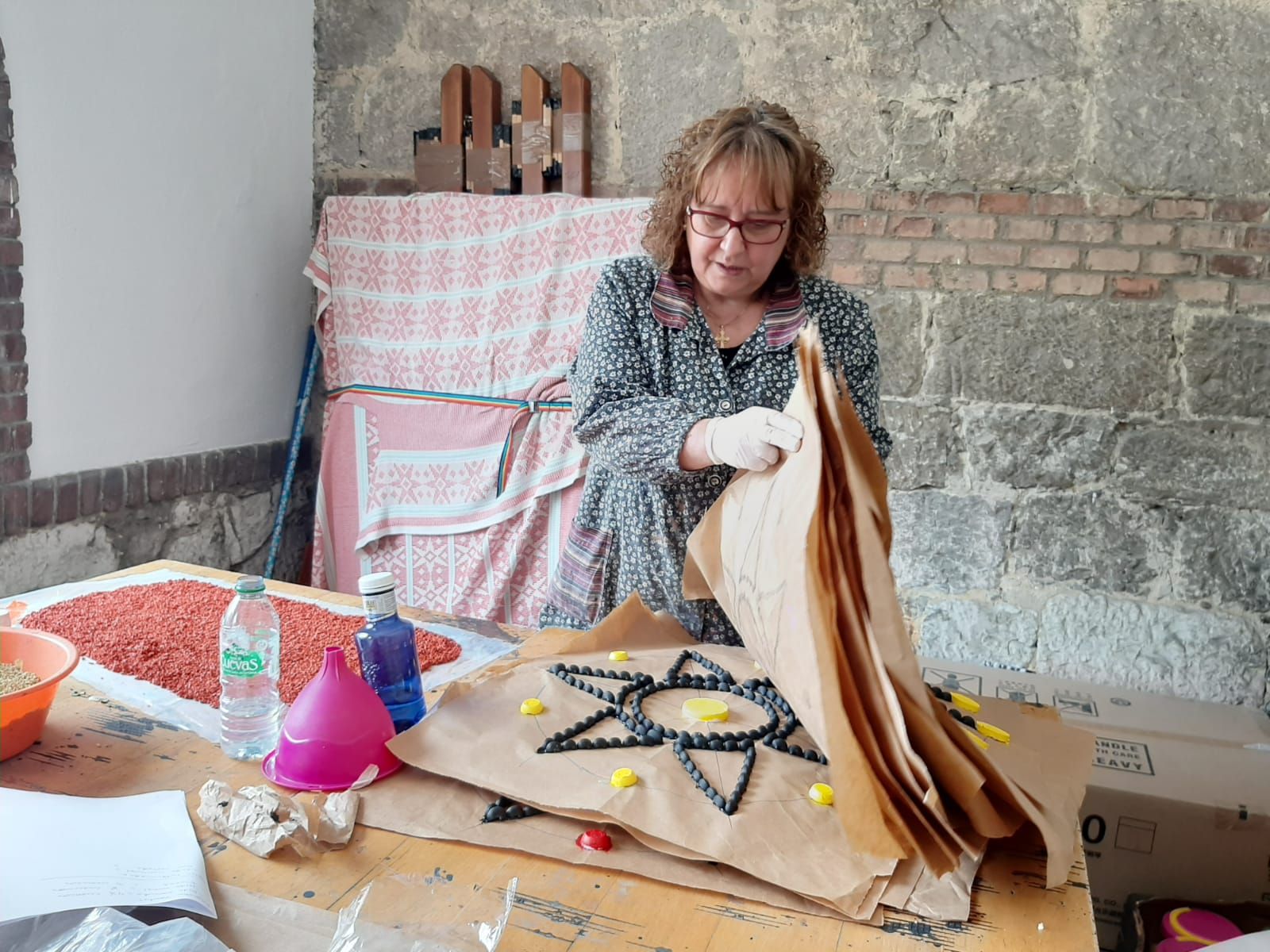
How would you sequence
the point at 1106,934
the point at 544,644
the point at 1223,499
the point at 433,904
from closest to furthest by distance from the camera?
the point at 433,904
the point at 544,644
the point at 1106,934
the point at 1223,499

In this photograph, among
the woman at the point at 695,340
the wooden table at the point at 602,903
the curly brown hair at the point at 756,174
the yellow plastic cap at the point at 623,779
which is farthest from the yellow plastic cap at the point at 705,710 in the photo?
the curly brown hair at the point at 756,174

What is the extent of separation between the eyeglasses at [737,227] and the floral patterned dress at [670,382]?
131 mm

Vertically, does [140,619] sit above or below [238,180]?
Answer: below

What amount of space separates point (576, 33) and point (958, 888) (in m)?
2.72

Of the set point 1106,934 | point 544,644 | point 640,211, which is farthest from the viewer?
point 640,211

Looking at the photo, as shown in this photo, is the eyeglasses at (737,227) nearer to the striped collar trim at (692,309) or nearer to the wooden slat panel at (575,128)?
the striped collar trim at (692,309)

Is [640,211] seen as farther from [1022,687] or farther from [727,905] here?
[727,905]

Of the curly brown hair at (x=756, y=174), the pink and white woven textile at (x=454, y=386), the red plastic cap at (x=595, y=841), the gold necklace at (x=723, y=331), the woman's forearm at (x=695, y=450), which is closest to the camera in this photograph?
the red plastic cap at (x=595, y=841)

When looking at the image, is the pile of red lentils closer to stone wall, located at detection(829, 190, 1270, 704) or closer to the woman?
the woman

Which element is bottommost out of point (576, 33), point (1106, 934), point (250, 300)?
point (1106, 934)

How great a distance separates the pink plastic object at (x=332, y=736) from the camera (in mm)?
1047

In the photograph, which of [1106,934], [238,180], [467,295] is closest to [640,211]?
[467,295]

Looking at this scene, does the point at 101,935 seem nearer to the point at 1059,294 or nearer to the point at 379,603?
the point at 379,603

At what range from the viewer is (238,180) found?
302 centimetres
